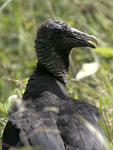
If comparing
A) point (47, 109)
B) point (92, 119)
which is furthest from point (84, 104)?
point (47, 109)

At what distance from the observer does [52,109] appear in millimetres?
2873

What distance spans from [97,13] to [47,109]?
4.99m

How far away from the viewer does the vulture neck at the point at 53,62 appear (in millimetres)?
3609

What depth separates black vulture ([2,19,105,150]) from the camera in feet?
8.54

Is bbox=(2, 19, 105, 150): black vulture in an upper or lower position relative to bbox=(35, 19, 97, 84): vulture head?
lower

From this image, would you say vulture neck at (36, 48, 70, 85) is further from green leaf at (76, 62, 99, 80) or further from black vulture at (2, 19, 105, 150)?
green leaf at (76, 62, 99, 80)

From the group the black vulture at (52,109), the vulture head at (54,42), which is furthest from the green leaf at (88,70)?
the vulture head at (54,42)

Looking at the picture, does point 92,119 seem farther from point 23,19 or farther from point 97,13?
point 97,13

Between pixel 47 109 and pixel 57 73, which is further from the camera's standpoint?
pixel 57 73

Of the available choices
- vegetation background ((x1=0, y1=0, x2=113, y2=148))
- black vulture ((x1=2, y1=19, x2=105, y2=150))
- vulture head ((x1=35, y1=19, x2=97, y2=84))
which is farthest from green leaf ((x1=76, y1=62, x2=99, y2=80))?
vegetation background ((x1=0, y1=0, x2=113, y2=148))

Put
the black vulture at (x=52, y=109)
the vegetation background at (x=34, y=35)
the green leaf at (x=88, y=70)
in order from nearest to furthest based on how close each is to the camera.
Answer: the black vulture at (x=52, y=109) → the green leaf at (x=88, y=70) → the vegetation background at (x=34, y=35)

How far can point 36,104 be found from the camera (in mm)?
3092

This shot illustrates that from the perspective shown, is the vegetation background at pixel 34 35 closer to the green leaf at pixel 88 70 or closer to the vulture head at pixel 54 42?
the green leaf at pixel 88 70

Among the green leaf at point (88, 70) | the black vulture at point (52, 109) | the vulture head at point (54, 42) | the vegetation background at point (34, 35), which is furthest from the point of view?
the vegetation background at point (34, 35)
